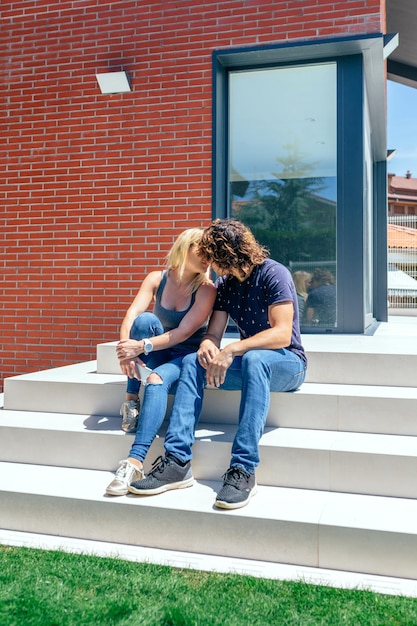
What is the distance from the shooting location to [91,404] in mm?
3621

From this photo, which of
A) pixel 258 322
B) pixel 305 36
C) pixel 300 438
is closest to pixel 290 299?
pixel 258 322

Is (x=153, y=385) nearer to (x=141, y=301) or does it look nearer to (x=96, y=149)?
(x=141, y=301)

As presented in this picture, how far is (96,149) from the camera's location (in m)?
5.57

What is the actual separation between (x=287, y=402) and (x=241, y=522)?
0.94 metres

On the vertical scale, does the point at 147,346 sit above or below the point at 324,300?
below

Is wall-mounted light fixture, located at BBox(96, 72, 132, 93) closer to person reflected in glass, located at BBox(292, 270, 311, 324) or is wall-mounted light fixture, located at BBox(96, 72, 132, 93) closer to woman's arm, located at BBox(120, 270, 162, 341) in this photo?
person reflected in glass, located at BBox(292, 270, 311, 324)

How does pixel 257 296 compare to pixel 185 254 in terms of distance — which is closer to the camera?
pixel 257 296

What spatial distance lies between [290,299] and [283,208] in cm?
240

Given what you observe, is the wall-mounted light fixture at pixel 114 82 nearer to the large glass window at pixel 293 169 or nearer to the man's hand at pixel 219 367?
the large glass window at pixel 293 169

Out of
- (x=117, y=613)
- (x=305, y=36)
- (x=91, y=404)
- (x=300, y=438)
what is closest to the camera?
(x=117, y=613)

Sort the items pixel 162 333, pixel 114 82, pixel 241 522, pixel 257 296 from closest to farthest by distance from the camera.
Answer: pixel 241 522, pixel 257 296, pixel 162 333, pixel 114 82

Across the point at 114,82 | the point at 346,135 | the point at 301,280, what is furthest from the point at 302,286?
the point at 114,82

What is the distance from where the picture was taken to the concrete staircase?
2.41 m

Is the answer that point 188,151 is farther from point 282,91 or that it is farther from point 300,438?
point 300,438
